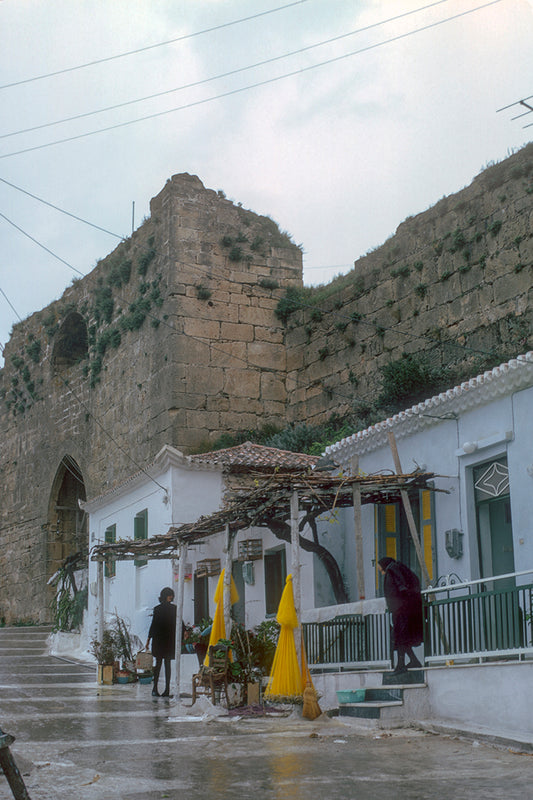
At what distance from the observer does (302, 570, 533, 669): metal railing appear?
8266mm

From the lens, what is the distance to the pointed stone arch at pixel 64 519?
28.4m

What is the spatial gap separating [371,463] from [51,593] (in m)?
16.9

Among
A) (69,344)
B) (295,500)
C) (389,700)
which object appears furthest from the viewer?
(69,344)

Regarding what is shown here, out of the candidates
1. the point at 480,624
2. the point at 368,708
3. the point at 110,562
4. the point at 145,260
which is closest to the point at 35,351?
the point at 145,260

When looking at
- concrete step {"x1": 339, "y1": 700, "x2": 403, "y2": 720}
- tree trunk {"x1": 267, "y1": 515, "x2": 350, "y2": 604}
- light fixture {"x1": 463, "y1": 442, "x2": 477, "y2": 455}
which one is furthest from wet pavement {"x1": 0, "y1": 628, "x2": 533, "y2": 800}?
light fixture {"x1": 463, "y1": 442, "x2": 477, "y2": 455}

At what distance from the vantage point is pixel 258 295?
73.1ft

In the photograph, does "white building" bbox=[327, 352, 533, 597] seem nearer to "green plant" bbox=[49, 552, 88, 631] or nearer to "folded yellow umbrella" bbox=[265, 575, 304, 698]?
"folded yellow umbrella" bbox=[265, 575, 304, 698]

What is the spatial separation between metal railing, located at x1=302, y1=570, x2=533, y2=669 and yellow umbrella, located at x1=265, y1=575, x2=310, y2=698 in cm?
100

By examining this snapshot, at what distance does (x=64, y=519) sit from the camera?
2927 centimetres

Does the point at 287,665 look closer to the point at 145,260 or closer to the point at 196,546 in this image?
the point at 196,546

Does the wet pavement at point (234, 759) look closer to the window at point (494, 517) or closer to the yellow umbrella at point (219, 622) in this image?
the yellow umbrella at point (219, 622)

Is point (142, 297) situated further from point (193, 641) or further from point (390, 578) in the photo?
point (390, 578)

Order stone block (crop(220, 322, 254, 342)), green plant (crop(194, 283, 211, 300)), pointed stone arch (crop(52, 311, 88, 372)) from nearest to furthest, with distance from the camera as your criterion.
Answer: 1. green plant (crop(194, 283, 211, 300))
2. stone block (crop(220, 322, 254, 342))
3. pointed stone arch (crop(52, 311, 88, 372))

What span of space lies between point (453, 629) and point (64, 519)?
70.8 ft
